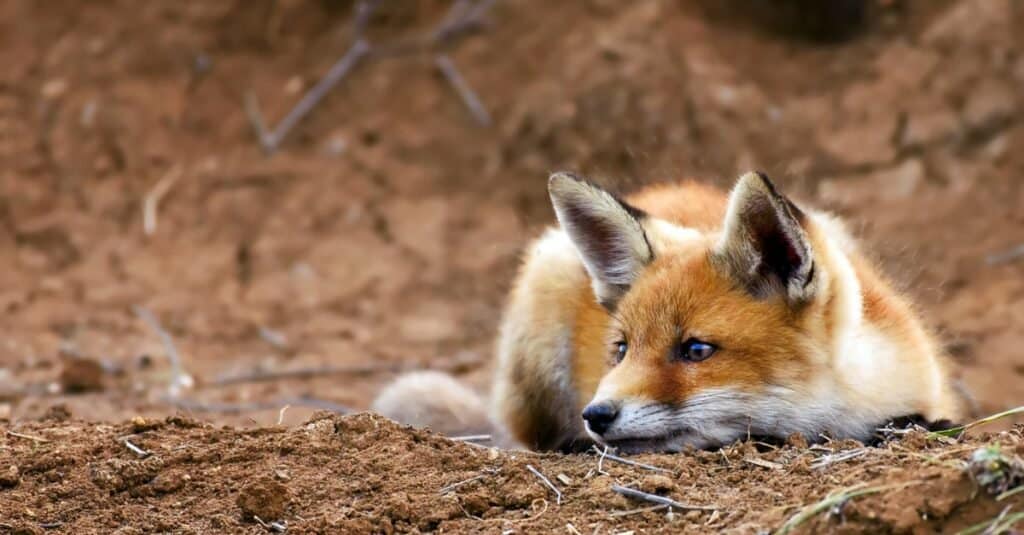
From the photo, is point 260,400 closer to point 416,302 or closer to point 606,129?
point 416,302

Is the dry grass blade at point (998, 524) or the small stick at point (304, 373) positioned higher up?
the small stick at point (304, 373)

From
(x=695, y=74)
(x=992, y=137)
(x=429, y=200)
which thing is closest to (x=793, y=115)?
(x=695, y=74)

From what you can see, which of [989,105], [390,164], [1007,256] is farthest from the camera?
[390,164]

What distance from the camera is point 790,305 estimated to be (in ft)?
16.0

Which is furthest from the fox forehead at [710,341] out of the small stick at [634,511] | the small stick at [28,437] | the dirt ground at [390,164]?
the dirt ground at [390,164]

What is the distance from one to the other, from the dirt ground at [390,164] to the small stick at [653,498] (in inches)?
151

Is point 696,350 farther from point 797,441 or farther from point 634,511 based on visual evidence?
point 634,511

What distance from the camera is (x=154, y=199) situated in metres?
10.5

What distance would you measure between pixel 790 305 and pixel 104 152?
760 cm

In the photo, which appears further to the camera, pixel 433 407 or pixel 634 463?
pixel 433 407

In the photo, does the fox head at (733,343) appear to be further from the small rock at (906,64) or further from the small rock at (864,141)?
the small rock at (906,64)

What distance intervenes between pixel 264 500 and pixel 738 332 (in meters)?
1.95

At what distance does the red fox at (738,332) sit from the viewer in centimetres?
475

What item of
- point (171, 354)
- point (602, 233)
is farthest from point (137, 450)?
point (171, 354)
